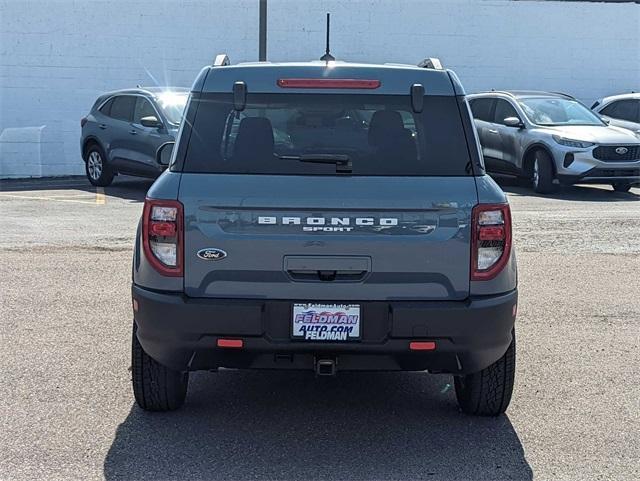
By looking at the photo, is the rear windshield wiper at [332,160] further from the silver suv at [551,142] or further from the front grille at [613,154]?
the front grille at [613,154]

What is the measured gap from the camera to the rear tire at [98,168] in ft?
55.6

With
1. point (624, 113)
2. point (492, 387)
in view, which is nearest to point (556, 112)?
point (624, 113)

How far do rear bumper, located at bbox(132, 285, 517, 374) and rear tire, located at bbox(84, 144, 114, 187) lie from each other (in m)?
12.6

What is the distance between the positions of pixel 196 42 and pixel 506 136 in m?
7.17

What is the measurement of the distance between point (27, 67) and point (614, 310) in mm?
15308

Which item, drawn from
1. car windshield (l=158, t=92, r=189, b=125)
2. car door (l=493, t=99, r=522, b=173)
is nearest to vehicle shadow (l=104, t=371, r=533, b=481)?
car windshield (l=158, t=92, r=189, b=125)

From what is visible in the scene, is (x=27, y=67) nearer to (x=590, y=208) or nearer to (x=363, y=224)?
(x=590, y=208)

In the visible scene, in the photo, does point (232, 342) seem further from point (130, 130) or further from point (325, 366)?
point (130, 130)

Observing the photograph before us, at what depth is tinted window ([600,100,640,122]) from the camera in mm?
18781

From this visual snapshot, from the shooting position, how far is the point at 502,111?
17328 mm

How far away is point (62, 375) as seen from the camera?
605cm

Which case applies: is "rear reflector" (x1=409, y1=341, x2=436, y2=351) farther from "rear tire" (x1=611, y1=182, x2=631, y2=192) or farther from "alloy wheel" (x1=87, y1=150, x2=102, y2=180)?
"alloy wheel" (x1=87, y1=150, x2=102, y2=180)

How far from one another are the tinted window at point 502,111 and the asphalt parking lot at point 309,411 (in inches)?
334

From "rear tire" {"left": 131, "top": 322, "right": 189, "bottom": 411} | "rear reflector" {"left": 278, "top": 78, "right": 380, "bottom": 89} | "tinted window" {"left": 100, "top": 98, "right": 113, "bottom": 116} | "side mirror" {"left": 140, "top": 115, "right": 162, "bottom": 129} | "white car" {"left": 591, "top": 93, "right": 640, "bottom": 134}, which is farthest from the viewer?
"white car" {"left": 591, "top": 93, "right": 640, "bottom": 134}
